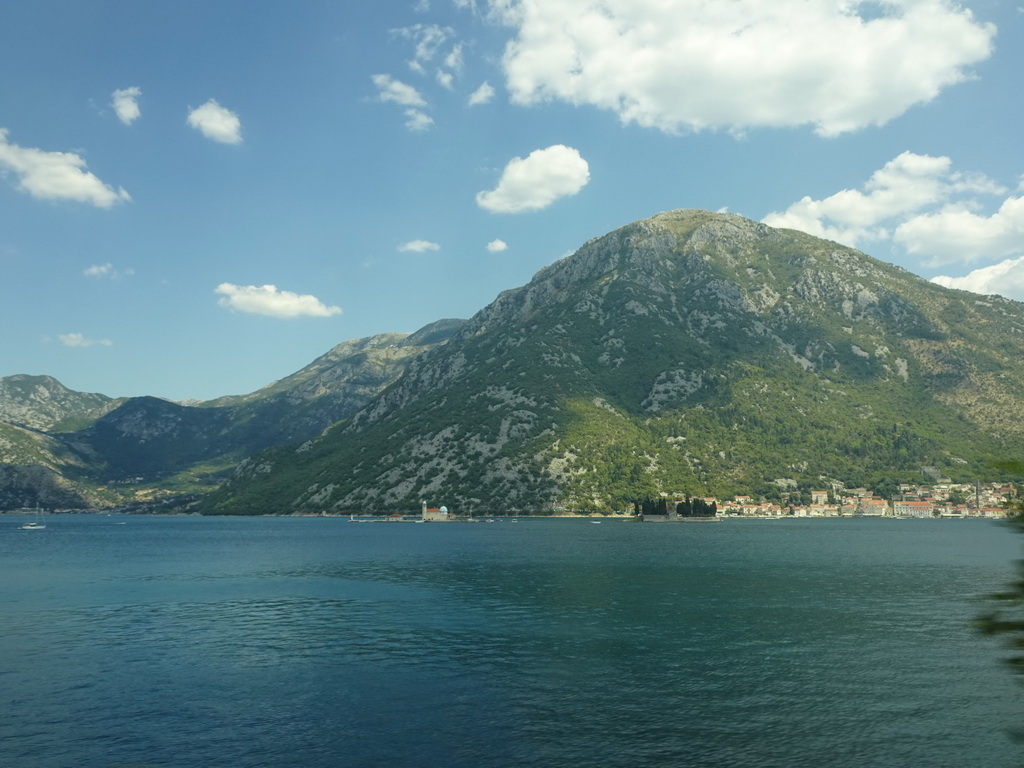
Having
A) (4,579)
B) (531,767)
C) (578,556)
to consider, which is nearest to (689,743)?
(531,767)

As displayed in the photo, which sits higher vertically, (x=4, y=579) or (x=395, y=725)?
(x=395, y=725)

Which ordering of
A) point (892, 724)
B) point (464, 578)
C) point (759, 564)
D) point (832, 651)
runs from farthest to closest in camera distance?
1. point (759, 564)
2. point (464, 578)
3. point (832, 651)
4. point (892, 724)

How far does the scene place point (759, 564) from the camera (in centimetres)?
11475

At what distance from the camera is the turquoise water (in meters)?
32.8

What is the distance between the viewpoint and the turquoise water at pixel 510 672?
32844 millimetres

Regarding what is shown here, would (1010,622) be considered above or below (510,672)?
above

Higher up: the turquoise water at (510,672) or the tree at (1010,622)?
the tree at (1010,622)

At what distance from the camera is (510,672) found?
1805 inches

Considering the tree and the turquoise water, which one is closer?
the tree

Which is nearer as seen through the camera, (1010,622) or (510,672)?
(1010,622)

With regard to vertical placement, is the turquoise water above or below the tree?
below

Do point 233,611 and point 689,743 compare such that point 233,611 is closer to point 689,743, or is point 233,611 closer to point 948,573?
point 689,743

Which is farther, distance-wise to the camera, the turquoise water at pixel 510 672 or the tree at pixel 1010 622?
the turquoise water at pixel 510 672

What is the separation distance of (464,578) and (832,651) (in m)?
58.7
